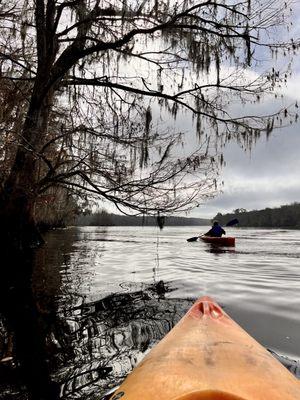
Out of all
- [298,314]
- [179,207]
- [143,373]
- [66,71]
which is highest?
[66,71]

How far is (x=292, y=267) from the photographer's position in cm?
1312

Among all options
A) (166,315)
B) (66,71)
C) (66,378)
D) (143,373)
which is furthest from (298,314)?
(66,71)

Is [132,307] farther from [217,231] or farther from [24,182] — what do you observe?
[217,231]

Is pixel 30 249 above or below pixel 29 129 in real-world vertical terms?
below

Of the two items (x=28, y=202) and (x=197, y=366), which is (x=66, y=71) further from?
(x=197, y=366)

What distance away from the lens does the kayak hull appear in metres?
2.13

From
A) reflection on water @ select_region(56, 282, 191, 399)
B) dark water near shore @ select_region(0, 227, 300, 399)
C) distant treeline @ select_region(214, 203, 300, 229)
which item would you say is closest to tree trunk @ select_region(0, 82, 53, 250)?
dark water near shore @ select_region(0, 227, 300, 399)

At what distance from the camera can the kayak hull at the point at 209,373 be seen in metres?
2.13

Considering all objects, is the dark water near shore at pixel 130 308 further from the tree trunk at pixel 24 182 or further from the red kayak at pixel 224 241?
the red kayak at pixel 224 241

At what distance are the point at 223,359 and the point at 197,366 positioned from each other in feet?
0.83

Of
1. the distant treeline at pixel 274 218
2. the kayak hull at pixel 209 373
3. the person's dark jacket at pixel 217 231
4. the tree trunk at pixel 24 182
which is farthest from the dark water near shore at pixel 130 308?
the distant treeline at pixel 274 218

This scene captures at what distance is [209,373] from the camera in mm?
2383

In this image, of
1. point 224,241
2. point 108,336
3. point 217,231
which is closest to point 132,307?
point 108,336

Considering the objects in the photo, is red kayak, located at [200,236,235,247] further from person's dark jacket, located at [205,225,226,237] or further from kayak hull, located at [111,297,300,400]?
kayak hull, located at [111,297,300,400]
